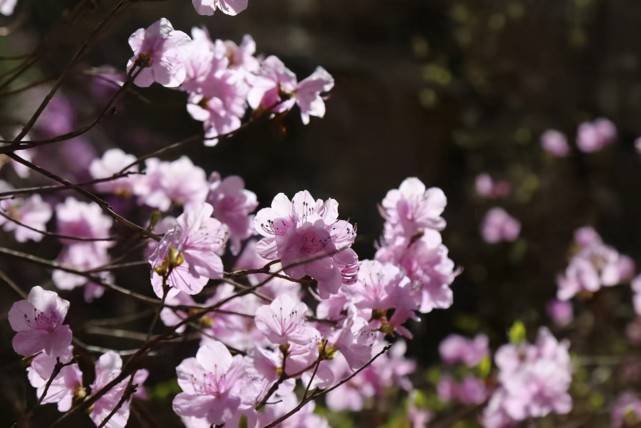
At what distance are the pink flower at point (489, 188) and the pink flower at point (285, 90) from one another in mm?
2799

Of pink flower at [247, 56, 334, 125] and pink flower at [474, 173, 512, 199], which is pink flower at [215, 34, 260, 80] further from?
pink flower at [474, 173, 512, 199]

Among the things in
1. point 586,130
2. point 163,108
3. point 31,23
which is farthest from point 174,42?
point 586,130

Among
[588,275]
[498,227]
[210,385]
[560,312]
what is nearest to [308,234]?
[210,385]

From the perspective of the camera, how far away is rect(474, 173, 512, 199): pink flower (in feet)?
13.3

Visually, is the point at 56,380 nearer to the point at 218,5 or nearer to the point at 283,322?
the point at 283,322

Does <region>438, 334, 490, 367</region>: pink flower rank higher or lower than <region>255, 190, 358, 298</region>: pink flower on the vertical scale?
lower

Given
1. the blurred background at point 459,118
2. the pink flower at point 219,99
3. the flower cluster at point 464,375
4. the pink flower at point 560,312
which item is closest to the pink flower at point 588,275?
the flower cluster at point 464,375

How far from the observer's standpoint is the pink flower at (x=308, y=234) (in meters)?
1.03

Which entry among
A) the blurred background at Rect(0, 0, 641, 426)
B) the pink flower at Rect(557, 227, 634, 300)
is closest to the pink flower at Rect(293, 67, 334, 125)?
the pink flower at Rect(557, 227, 634, 300)

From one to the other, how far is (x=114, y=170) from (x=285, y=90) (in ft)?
1.53

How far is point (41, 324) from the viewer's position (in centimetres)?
102

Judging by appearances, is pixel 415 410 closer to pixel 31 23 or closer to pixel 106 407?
pixel 106 407

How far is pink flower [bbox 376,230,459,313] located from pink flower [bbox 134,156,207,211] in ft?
1.45

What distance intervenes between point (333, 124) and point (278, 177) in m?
0.41
